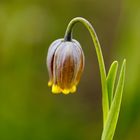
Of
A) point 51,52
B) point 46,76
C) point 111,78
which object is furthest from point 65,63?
point 46,76

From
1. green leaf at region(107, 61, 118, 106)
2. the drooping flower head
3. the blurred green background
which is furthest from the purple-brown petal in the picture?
the blurred green background

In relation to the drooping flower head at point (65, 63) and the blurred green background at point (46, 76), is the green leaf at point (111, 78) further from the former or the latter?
the blurred green background at point (46, 76)

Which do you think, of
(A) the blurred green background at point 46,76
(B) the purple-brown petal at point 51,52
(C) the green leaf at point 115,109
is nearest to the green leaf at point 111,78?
(C) the green leaf at point 115,109

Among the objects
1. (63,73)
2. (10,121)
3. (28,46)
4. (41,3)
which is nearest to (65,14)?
(41,3)

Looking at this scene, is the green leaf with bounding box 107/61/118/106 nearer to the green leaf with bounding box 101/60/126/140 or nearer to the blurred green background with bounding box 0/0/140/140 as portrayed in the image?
the green leaf with bounding box 101/60/126/140

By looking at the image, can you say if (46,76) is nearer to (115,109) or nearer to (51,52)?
(51,52)
